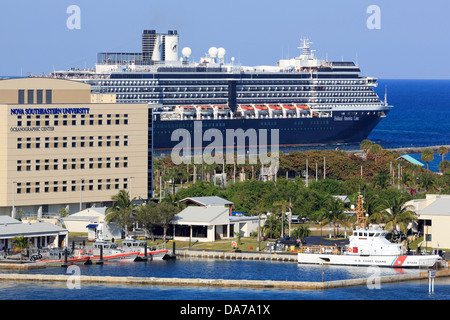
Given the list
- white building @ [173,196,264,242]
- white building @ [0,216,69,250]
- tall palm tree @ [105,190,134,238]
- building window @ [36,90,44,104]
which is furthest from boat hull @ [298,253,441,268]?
building window @ [36,90,44,104]

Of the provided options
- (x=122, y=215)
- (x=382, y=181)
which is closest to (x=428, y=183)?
(x=382, y=181)

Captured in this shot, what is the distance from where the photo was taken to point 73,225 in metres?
102

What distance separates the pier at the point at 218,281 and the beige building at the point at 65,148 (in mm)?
30299

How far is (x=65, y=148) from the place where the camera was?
4353 inches

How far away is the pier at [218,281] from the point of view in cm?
7344

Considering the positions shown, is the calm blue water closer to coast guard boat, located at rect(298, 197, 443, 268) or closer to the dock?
coast guard boat, located at rect(298, 197, 443, 268)

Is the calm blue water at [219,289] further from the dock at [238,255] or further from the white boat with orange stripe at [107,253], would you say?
the white boat with orange stripe at [107,253]

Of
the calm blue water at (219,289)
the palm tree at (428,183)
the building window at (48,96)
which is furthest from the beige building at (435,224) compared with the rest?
the building window at (48,96)

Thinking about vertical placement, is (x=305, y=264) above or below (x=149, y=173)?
below

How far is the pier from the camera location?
7344 cm

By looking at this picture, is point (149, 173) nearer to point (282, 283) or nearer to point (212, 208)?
point (212, 208)

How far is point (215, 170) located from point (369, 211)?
4783 centimetres
